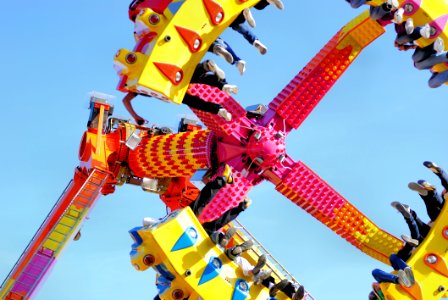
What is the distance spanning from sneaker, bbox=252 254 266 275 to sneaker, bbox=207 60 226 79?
7.89 feet

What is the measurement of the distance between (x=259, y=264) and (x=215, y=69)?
2614mm

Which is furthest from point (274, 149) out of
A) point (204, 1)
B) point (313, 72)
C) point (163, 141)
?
point (204, 1)

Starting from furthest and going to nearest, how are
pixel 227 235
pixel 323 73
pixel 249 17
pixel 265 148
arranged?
1. pixel 323 73
2. pixel 265 148
3. pixel 227 235
4. pixel 249 17

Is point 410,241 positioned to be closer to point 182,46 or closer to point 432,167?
point 432,167

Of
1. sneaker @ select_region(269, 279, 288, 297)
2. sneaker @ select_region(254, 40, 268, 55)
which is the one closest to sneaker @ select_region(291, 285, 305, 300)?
sneaker @ select_region(269, 279, 288, 297)

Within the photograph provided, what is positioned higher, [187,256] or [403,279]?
[403,279]

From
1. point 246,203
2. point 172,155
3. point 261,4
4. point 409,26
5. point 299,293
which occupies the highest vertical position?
point 409,26

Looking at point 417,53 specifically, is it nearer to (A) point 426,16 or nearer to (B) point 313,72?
(A) point 426,16

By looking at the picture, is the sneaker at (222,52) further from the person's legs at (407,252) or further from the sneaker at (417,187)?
the person's legs at (407,252)

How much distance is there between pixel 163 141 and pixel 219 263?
4.79m

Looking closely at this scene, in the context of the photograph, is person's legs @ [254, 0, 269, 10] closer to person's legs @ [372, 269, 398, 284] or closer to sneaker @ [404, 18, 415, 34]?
sneaker @ [404, 18, 415, 34]

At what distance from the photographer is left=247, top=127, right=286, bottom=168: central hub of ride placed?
46.6ft

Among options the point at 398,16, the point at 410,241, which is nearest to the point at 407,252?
the point at 410,241

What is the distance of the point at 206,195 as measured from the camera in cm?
1242
